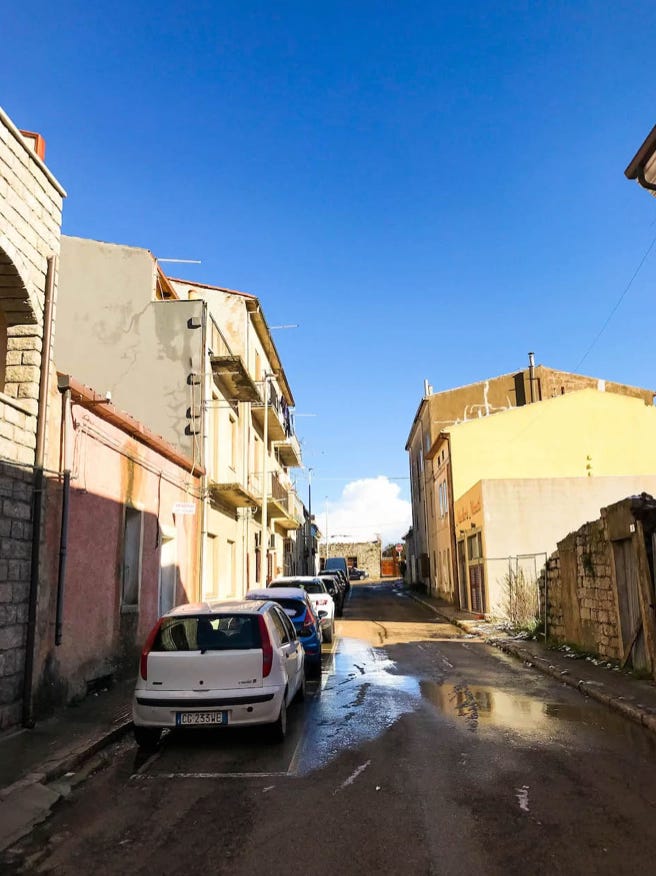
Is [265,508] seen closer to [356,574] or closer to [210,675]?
[210,675]

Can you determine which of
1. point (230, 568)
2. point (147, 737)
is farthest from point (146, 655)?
point (230, 568)

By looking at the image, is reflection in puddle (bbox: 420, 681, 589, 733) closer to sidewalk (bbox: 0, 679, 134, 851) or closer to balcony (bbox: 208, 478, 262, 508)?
sidewalk (bbox: 0, 679, 134, 851)

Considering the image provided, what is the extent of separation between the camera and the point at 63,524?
923 cm

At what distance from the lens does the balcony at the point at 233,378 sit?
18.7m

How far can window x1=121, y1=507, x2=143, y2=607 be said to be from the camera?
12539mm

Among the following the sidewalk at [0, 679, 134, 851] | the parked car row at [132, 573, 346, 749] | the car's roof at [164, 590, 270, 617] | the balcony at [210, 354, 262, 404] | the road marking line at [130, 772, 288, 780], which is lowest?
the road marking line at [130, 772, 288, 780]

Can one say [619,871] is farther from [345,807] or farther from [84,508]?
[84,508]

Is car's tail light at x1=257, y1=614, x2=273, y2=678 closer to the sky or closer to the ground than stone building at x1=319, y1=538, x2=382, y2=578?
closer to the ground

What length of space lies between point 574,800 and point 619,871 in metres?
1.39

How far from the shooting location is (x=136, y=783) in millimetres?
6316

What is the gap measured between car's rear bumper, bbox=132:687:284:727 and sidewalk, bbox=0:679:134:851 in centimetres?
69

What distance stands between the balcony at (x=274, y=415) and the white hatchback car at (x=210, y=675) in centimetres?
1777

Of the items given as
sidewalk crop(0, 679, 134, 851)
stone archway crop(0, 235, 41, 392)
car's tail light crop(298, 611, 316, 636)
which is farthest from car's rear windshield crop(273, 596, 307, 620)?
stone archway crop(0, 235, 41, 392)

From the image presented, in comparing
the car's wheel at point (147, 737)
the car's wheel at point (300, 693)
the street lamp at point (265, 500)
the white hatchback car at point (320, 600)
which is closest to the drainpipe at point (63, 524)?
the car's wheel at point (147, 737)
